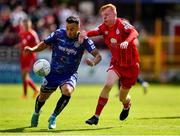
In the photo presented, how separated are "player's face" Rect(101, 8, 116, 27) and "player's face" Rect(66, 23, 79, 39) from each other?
2.82 feet

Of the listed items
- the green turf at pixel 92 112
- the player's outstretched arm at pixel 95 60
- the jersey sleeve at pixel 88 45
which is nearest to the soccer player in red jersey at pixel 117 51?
the jersey sleeve at pixel 88 45

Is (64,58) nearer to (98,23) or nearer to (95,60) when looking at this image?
(95,60)

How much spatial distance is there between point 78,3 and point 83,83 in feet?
20.2

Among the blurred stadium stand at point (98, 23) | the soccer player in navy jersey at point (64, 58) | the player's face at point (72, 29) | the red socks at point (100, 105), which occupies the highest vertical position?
the player's face at point (72, 29)

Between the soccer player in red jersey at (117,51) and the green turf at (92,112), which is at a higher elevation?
the soccer player in red jersey at (117,51)

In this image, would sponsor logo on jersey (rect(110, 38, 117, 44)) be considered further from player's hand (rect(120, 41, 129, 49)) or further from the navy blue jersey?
player's hand (rect(120, 41, 129, 49))

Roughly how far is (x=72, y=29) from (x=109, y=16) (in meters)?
1.03

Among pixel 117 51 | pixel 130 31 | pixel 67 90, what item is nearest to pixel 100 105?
pixel 67 90

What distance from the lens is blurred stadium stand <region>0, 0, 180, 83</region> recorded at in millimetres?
34000

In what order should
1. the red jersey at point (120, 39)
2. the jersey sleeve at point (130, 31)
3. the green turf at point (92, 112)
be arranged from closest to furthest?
the green turf at point (92, 112) < the jersey sleeve at point (130, 31) < the red jersey at point (120, 39)

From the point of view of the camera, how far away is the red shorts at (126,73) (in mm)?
15977

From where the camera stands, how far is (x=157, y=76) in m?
36.4

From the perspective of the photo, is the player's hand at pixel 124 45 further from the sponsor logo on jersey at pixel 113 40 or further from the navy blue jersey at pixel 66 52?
the sponsor logo on jersey at pixel 113 40

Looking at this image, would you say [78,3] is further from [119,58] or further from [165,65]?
[119,58]
